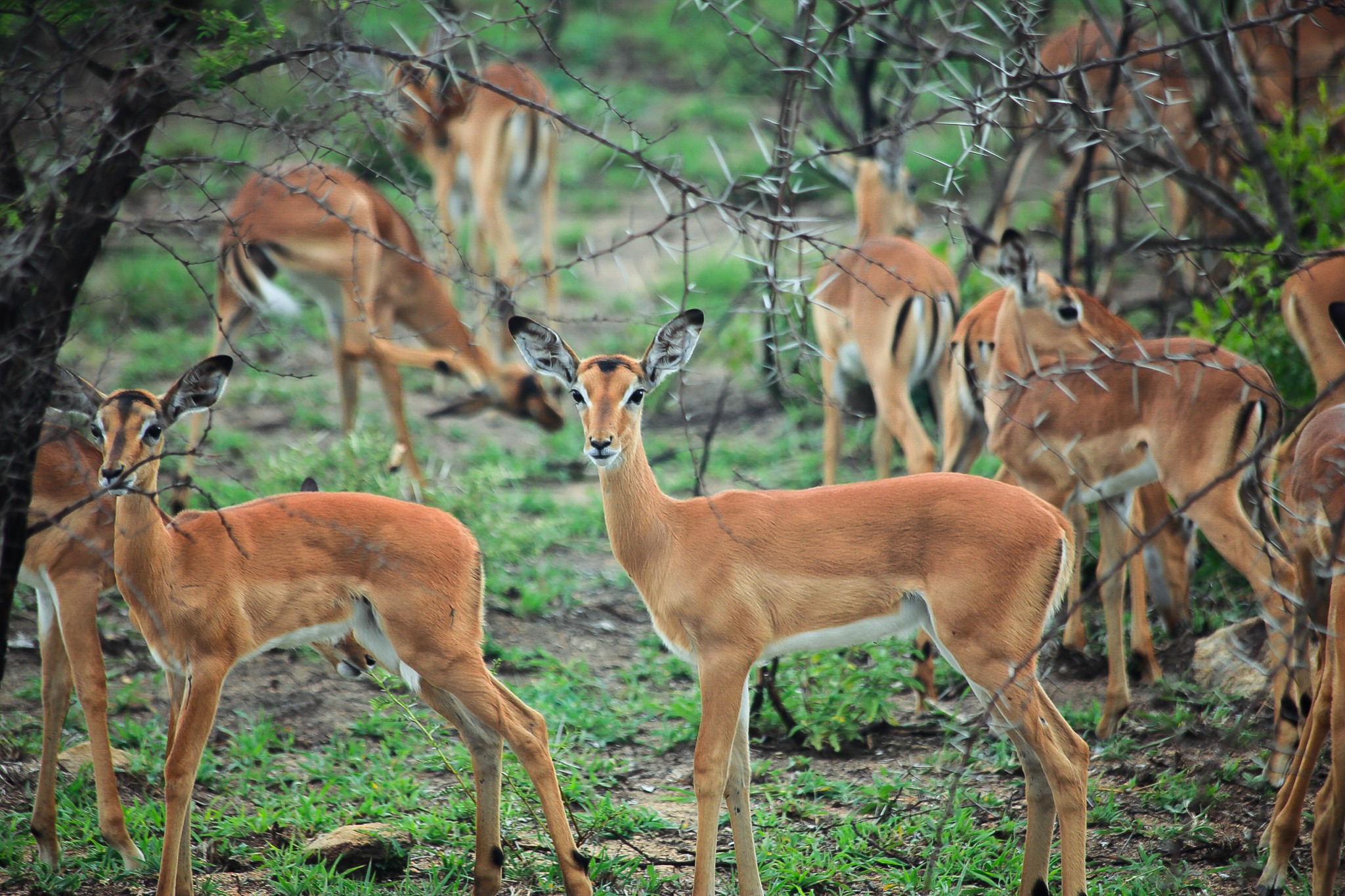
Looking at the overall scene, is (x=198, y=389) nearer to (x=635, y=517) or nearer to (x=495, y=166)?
(x=635, y=517)

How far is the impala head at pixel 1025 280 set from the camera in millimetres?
5246

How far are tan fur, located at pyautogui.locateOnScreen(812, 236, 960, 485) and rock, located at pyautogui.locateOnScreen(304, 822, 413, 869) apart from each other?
9.71ft

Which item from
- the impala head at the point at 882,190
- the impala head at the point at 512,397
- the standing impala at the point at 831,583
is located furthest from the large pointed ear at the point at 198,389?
the impala head at the point at 882,190

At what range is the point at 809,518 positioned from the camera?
3.65m

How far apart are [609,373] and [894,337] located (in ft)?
9.24

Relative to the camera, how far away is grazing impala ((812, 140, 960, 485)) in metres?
6.06

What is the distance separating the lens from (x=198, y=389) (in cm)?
363

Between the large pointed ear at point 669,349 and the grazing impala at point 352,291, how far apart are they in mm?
3043

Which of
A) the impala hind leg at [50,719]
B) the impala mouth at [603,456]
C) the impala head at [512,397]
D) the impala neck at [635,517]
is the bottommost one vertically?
the impala hind leg at [50,719]

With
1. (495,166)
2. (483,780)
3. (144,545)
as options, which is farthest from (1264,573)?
(495,166)

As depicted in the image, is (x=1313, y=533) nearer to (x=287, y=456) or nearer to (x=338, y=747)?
(x=338, y=747)

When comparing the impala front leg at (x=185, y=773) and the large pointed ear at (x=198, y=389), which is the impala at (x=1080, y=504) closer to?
the large pointed ear at (x=198, y=389)

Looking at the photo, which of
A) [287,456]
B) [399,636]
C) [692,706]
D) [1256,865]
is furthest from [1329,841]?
[287,456]

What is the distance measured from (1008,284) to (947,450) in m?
0.89
